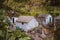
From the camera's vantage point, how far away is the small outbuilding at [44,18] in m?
1.95

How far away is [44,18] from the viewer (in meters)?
1.96

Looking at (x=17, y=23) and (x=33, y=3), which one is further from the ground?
(x=33, y=3)

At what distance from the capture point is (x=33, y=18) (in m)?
1.97

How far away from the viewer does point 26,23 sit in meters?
1.97

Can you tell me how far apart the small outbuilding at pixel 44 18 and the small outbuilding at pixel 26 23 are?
0.05 m

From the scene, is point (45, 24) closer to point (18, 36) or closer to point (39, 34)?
point (39, 34)

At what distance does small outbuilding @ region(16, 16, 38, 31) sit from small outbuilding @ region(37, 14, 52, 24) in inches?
2.0

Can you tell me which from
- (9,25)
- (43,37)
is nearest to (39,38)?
(43,37)

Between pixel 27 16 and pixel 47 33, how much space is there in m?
0.27

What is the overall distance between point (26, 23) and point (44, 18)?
0.63ft

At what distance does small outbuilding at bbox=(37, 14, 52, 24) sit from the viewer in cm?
195

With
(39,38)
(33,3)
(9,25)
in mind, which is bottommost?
(39,38)

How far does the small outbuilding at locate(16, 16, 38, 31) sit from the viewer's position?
77.3 inches

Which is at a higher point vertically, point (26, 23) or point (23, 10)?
point (23, 10)
